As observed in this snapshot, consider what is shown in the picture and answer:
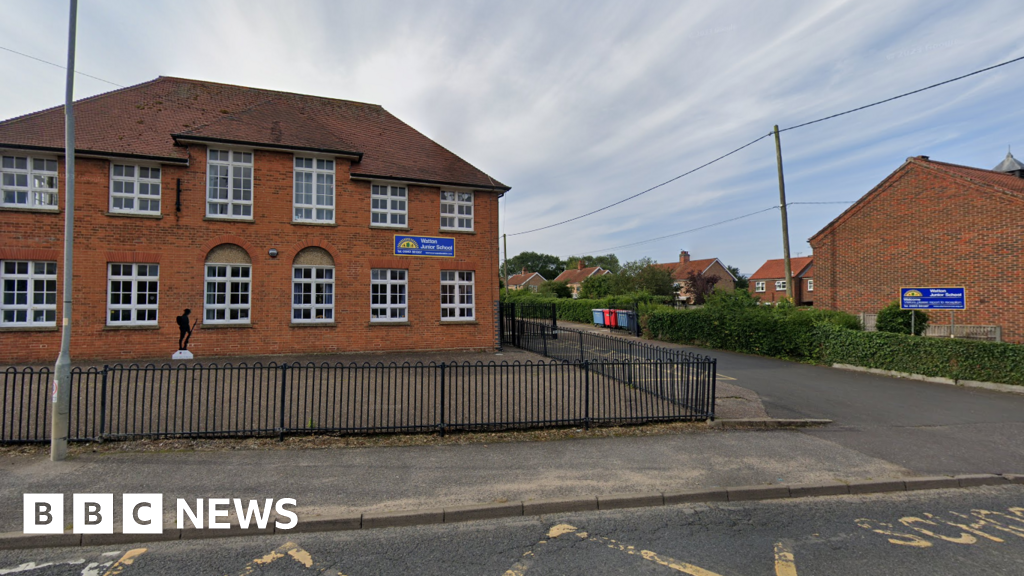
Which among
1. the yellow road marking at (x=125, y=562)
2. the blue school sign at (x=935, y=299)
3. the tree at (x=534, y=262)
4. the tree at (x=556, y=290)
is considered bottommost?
the yellow road marking at (x=125, y=562)

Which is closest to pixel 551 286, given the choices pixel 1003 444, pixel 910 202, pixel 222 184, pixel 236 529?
pixel 910 202

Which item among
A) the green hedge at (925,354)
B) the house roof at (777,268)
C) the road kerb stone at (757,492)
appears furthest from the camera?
the house roof at (777,268)

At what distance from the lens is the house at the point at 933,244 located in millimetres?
18641

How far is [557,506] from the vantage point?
4988 mm

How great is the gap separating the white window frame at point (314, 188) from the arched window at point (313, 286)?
1.14 meters

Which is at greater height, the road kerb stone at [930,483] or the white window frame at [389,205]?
the white window frame at [389,205]

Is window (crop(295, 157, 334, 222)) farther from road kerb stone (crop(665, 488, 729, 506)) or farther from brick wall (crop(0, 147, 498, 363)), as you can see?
road kerb stone (crop(665, 488, 729, 506))

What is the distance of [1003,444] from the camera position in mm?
7391

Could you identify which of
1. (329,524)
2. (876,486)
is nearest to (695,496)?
(876,486)

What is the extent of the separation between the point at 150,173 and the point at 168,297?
3.76 m

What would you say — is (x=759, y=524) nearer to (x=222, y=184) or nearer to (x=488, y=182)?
(x=488, y=182)

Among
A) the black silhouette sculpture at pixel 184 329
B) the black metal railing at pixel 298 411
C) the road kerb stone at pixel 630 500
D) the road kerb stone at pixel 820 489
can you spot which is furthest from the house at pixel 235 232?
the road kerb stone at pixel 820 489

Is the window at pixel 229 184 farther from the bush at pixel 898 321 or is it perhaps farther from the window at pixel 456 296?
the bush at pixel 898 321

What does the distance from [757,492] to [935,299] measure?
12.6 metres
